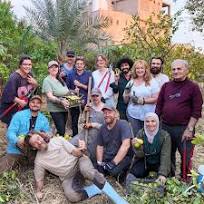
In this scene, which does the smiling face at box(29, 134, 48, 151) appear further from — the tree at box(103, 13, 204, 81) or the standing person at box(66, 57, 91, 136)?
the tree at box(103, 13, 204, 81)

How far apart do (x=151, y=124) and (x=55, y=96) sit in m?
1.84

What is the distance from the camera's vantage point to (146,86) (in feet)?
20.5

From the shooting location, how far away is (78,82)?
22.7 ft

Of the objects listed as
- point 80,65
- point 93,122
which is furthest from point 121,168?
point 80,65

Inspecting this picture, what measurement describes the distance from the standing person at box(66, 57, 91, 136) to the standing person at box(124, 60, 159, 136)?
0.89m

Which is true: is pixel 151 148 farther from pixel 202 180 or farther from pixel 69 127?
pixel 69 127

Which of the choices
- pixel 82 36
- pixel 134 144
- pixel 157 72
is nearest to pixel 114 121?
pixel 134 144

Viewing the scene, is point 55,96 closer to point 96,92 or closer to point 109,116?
point 96,92

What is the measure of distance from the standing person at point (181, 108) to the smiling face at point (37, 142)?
162cm

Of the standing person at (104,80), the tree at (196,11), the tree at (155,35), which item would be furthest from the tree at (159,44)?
the standing person at (104,80)

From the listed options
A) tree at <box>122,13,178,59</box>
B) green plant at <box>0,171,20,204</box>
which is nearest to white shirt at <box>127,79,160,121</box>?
green plant at <box>0,171,20,204</box>

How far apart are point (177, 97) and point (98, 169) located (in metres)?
1.50

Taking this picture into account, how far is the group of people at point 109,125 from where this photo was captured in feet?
18.3

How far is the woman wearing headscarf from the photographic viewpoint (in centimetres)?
557
